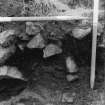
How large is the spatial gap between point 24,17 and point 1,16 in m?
0.23

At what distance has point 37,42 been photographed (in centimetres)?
199

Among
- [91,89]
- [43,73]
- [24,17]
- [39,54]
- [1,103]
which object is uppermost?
[24,17]

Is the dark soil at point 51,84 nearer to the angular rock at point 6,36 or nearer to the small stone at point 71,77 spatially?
the small stone at point 71,77

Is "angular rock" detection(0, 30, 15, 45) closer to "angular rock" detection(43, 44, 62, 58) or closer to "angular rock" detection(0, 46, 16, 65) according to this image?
"angular rock" detection(0, 46, 16, 65)

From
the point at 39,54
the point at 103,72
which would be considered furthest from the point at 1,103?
the point at 103,72

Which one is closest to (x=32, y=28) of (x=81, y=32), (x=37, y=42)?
(x=37, y=42)

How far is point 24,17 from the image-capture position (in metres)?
2.02

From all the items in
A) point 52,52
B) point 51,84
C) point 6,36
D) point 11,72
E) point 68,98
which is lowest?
point 68,98

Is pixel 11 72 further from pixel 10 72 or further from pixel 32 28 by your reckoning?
pixel 32 28

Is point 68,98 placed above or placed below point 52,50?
below

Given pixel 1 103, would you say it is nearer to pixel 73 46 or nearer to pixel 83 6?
pixel 73 46

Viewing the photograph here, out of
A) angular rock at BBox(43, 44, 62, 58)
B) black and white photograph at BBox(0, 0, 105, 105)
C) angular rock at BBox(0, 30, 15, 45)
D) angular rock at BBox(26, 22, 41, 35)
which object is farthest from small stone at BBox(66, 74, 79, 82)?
angular rock at BBox(0, 30, 15, 45)

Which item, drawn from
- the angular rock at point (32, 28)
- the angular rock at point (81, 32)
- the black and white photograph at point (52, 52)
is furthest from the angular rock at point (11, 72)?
the angular rock at point (81, 32)

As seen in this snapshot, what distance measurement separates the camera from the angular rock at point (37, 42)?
1990mm
